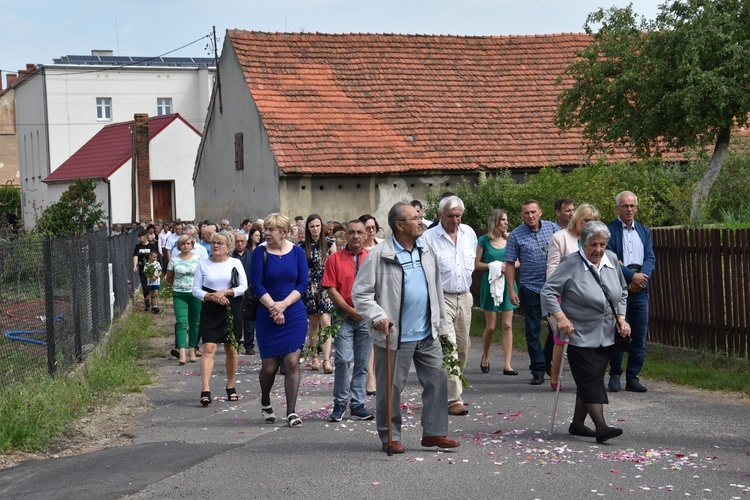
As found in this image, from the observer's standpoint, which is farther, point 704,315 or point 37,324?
point 704,315

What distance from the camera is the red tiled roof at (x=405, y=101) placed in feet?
95.8

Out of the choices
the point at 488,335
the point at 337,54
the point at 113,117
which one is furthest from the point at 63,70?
the point at 488,335

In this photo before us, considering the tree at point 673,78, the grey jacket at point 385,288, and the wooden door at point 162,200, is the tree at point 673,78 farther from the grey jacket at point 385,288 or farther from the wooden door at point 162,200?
the wooden door at point 162,200

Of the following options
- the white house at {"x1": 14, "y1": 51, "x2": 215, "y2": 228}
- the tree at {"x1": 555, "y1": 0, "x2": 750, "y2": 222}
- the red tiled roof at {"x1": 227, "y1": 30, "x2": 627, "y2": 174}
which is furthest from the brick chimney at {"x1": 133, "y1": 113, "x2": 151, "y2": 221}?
the tree at {"x1": 555, "y1": 0, "x2": 750, "y2": 222}

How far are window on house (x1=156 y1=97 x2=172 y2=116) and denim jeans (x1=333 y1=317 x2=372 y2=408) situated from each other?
210 feet

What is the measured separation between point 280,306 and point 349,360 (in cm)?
101

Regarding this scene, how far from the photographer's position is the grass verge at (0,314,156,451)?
8797 millimetres

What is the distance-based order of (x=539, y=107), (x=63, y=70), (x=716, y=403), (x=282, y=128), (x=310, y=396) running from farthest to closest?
(x=63, y=70)
(x=539, y=107)
(x=282, y=128)
(x=310, y=396)
(x=716, y=403)

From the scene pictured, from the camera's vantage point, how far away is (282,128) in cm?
2912

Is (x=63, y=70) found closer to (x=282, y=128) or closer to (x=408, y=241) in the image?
(x=282, y=128)

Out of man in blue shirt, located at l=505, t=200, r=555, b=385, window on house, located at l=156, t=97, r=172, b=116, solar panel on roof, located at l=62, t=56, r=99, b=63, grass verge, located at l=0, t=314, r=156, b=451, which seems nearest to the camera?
grass verge, located at l=0, t=314, r=156, b=451

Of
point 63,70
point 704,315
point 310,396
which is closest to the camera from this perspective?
point 310,396

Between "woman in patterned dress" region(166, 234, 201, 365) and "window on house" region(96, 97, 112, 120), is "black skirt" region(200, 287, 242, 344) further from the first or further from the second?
"window on house" region(96, 97, 112, 120)

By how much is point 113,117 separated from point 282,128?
44.8 m
